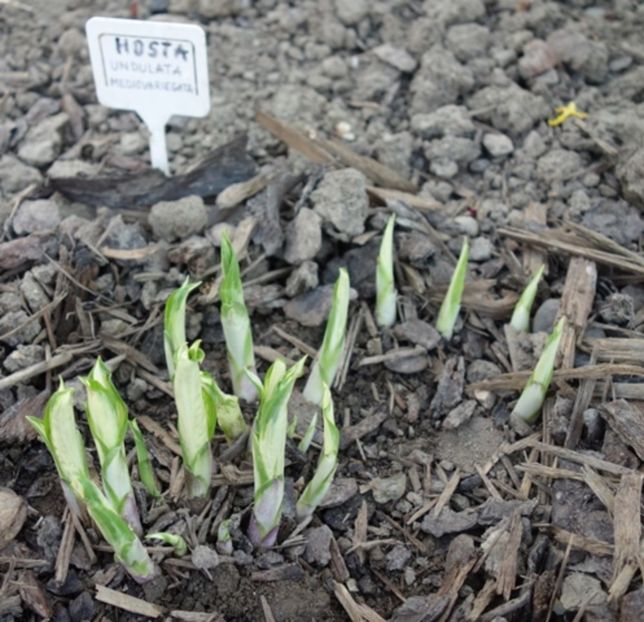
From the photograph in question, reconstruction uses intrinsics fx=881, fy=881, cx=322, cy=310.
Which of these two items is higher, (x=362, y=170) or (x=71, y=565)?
(x=362, y=170)

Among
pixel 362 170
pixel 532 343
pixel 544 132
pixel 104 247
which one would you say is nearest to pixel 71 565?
pixel 104 247

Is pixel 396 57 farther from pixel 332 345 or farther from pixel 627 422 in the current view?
pixel 627 422

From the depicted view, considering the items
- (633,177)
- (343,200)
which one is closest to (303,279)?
(343,200)

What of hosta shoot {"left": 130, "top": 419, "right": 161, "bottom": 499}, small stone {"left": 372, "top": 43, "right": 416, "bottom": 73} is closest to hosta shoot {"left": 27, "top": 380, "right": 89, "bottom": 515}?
hosta shoot {"left": 130, "top": 419, "right": 161, "bottom": 499}

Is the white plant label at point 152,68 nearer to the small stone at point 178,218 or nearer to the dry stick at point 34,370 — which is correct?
the small stone at point 178,218

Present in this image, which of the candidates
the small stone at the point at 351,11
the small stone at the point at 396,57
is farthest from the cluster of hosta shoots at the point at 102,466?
the small stone at the point at 351,11

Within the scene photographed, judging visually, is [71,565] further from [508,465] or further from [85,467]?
[508,465]

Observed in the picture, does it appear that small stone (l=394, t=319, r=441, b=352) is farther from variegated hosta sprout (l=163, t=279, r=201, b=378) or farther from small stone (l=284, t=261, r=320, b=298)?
variegated hosta sprout (l=163, t=279, r=201, b=378)
